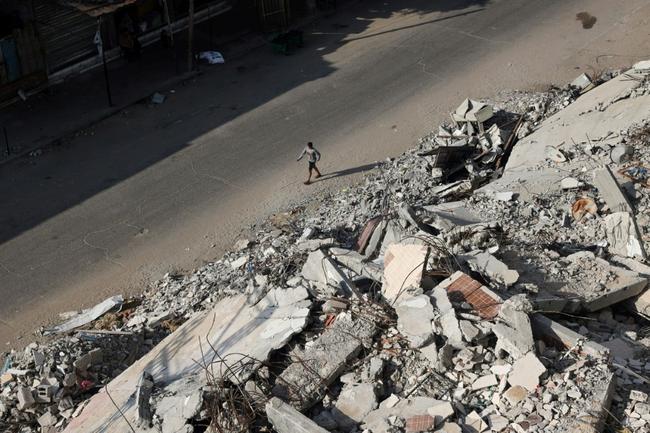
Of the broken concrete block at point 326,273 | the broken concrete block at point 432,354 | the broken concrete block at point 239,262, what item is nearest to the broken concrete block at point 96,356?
the broken concrete block at point 239,262

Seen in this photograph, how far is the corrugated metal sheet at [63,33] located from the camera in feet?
69.5

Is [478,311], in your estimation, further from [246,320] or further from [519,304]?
[246,320]

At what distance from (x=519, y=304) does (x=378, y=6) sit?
674 inches

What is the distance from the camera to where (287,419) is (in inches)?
391

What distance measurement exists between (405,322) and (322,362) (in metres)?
1.18

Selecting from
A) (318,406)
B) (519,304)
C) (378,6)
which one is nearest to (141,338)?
(318,406)

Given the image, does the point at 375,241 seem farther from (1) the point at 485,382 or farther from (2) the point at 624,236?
(1) the point at 485,382

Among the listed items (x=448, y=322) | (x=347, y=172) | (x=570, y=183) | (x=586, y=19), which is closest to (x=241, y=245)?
(x=347, y=172)

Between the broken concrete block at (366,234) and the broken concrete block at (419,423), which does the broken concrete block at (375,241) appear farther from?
the broken concrete block at (419,423)

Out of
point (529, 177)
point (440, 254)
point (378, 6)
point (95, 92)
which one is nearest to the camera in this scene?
point (440, 254)

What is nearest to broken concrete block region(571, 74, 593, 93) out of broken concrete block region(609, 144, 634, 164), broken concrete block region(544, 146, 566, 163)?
broken concrete block region(544, 146, 566, 163)

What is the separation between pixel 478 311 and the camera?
10930 mm

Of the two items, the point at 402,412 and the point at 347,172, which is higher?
the point at 402,412

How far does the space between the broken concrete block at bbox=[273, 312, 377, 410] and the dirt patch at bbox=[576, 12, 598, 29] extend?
15.9 m
